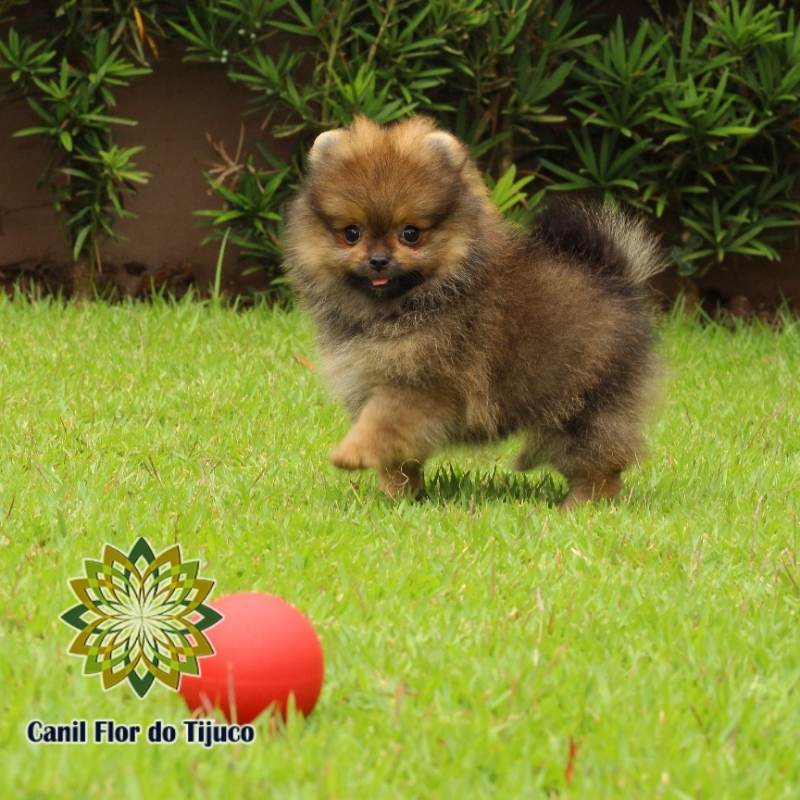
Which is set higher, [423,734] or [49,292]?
[423,734]

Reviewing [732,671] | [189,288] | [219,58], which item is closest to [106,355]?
[189,288]

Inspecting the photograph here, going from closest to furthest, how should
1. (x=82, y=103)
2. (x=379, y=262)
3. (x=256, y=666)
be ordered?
1. (x=256, y=666)
2. (x=379, y=262)
3. (x=82, y=103)

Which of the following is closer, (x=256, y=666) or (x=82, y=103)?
(x=256, y=666)

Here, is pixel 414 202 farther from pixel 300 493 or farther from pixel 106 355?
pixel 106 355

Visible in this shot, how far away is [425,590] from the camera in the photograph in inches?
125

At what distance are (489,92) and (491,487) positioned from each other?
3.83 metres

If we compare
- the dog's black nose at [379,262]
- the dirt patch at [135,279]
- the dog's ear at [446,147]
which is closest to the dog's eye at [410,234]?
the dog's black nose at [379,262]

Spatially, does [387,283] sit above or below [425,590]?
above

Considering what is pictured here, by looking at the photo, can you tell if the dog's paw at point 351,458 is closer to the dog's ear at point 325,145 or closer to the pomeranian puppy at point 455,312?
the pomeranian puppy at point 455,312

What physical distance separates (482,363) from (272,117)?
166 inches

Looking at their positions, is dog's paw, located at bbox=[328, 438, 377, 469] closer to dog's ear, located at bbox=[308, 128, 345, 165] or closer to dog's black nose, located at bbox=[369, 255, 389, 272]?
dog's black nose, located at bbox=[369, 255, 389, 272]

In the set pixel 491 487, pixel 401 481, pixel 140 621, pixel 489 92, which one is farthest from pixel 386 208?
pixel 489 92

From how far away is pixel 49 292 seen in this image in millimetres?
7738

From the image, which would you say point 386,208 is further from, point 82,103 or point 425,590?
point 82,103
